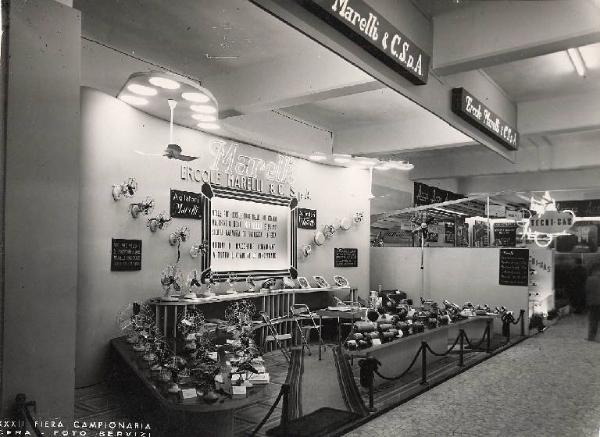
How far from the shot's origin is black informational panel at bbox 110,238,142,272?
20.6 feet

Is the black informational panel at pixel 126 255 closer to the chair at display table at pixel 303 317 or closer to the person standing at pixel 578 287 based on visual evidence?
the chair at display table at pixel 303 317

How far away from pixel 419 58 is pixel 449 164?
837 cm

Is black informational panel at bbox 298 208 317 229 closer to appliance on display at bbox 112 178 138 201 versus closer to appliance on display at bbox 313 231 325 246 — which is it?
appliance on display at bbox 313 231 325 246

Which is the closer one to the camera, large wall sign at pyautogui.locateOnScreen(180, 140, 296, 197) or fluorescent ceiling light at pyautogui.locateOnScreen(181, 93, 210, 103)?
fluorescent ceiling light at pyautogui.locateOnScreen(181, 93, 210, 103)

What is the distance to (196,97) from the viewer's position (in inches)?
215

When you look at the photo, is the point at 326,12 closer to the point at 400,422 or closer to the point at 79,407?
the point at 400,422

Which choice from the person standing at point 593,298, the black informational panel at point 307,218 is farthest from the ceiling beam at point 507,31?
the person standing at point 593,298

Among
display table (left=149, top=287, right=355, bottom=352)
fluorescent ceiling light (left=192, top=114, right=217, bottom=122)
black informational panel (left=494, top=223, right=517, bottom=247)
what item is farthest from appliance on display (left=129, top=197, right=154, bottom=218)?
black informational panel (left=494, top=223, right=517, bottom=247)

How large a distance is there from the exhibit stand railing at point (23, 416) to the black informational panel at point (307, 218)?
6904 millimetres

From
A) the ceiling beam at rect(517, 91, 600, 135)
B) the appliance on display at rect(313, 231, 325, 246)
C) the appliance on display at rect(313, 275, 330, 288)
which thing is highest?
the ceiling beam at rect(517, 91, 600, 135)

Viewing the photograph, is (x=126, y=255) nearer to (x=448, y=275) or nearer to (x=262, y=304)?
(x=262, y=304)

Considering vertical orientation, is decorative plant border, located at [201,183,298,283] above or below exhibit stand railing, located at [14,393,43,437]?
above

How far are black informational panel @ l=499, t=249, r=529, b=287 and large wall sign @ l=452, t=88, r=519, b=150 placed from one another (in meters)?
3.94

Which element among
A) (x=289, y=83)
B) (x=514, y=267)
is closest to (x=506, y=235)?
→ (x=514, y=267)
